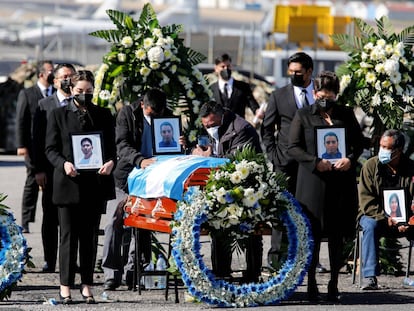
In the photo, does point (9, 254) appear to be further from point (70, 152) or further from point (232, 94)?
point (232, 94)

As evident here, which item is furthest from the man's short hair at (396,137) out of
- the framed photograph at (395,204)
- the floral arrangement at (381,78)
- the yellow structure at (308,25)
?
the yellow structure at (308,25)

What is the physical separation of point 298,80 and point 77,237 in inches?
101

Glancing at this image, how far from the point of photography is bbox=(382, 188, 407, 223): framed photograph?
467 inches

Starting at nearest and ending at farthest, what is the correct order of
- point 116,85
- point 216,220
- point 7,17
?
point 216,220 < point 116,85 < point 7,17

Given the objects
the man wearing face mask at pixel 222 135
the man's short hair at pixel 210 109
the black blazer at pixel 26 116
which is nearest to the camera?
the man wearing face mask at pixel 222 135

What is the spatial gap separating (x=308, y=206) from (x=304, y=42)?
24255 millimetres

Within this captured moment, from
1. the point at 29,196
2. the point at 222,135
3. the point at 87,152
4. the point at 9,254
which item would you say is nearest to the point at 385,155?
the point at 222,135

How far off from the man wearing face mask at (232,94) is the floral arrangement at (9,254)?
19.3ft

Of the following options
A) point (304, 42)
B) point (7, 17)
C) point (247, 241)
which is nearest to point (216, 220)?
point (247, 241)

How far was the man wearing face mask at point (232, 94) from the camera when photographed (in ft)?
55.4

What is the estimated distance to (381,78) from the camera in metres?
12.6

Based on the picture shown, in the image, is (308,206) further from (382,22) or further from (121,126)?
(382,22)

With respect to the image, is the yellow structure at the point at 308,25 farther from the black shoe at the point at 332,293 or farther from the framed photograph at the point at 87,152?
the framed photograph at the point at 87,152

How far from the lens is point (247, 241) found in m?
10.6
